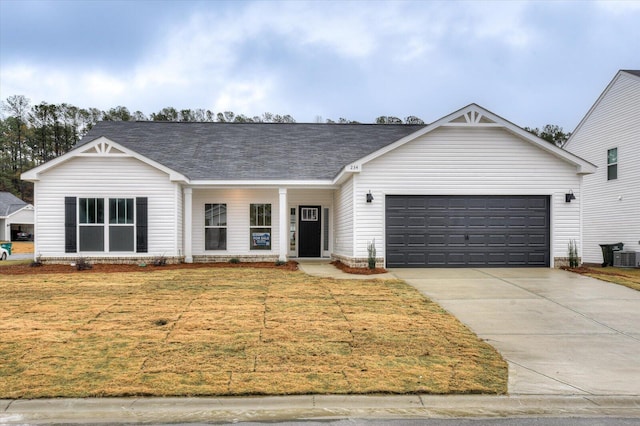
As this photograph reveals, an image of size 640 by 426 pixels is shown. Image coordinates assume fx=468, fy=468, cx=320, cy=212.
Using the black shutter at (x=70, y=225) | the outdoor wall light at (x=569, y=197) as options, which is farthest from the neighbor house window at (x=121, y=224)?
the outdoor wall light at (x=569, y=197)

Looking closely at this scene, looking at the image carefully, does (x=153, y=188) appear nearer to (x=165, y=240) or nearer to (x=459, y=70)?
(x=165, y=240)

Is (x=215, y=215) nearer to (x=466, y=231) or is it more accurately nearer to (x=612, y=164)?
(x=466, y=231)

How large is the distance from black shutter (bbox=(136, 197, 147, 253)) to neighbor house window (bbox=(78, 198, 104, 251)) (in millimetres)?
1117

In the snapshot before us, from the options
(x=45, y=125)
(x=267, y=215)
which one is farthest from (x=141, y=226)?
(x=45, y=125)

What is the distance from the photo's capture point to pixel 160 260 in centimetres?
1518

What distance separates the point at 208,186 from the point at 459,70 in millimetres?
23528

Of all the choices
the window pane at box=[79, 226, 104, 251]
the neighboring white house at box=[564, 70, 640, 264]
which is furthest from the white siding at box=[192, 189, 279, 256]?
the neighboring white house at box=[564, 70, 640, 264]

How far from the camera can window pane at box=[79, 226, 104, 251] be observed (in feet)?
49.4

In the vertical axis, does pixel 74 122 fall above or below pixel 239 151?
above

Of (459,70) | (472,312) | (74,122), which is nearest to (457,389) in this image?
(472,312)

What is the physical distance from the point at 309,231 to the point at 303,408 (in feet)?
45.9

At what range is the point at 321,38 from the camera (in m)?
29.3

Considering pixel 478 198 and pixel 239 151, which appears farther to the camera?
pixel 239 151

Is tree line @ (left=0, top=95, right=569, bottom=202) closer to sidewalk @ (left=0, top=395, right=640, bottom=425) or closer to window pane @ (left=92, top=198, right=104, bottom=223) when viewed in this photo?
window pane @ (left=92, top=198, right=104, bottom=223)
